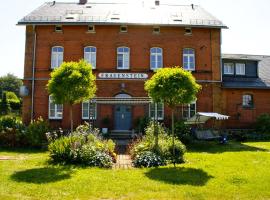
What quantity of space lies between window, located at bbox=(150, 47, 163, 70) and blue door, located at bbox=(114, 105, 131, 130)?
11.6 ft

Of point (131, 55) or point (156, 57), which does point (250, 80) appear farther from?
point (131, 55)

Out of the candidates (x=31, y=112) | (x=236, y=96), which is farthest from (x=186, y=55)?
(x=31, y=112)

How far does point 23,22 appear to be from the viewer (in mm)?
24109

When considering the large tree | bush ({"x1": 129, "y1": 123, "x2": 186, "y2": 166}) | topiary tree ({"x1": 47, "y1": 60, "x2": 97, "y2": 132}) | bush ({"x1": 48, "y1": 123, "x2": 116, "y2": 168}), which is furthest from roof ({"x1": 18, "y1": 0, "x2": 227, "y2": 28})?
the large tree

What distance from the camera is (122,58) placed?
2470 cm

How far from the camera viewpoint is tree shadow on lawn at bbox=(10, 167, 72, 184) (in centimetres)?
1015

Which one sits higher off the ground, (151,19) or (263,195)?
(151,19)

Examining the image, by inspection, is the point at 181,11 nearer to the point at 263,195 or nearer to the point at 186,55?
the point at 186,55

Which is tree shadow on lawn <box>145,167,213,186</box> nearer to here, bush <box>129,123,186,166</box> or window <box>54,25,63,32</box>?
bush <box>129,123,186,166</box>

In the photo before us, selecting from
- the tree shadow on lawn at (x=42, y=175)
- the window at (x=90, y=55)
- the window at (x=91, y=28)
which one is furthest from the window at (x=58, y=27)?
the tree shadow on lawn at (x=42, y=175)

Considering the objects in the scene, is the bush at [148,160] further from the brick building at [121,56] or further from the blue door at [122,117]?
the blue door at [122,117]

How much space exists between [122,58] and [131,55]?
2.20 ft

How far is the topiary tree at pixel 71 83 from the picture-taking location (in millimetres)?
13844

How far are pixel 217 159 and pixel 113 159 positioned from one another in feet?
13.7
